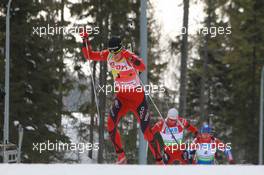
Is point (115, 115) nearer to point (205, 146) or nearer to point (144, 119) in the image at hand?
point (144, 119)

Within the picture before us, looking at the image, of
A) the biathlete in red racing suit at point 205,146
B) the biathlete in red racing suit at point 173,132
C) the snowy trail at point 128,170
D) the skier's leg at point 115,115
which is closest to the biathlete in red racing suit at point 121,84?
the skier's leg at point 115,115

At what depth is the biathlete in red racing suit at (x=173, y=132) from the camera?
8453 mm

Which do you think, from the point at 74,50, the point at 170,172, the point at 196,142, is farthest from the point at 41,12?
the point at 170,172

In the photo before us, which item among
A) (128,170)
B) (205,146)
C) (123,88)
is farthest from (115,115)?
(128,170)

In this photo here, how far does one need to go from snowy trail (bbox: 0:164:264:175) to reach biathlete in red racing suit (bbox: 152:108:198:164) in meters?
3.93

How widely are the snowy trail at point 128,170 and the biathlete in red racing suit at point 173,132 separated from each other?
3.93 meters

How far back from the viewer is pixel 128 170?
14.1ft

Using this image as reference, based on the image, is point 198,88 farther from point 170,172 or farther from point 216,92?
point 170,172

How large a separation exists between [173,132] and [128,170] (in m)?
4.30

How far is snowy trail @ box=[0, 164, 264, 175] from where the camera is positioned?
4.16m

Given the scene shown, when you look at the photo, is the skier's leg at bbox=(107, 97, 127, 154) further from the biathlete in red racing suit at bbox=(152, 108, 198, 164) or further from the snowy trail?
the snowy trail

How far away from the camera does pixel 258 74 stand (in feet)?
70.4

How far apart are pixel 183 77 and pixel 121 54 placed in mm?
7520

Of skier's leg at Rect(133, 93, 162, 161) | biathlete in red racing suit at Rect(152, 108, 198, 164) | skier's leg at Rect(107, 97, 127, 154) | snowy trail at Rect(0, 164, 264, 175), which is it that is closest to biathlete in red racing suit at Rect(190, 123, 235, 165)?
biathlete in red racing suit at Rect(152, 108, 198, 164)
